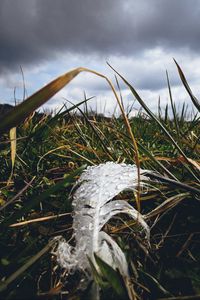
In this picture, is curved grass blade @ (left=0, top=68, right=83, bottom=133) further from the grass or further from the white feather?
the white feather

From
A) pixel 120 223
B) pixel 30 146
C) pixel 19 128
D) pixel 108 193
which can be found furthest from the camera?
pixel 19 128

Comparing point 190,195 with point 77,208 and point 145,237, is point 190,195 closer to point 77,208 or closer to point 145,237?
point 145,237

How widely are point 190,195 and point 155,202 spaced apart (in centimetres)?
13

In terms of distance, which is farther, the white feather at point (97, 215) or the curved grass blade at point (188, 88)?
the curved grass blade at point (188, 88)

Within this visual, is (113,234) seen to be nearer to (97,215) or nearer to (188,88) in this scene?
(97,215)

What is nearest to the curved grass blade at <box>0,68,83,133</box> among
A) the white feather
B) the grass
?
the grass

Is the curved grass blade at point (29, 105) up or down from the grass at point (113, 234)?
up

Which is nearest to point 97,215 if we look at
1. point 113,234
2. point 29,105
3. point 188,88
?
point 113,234

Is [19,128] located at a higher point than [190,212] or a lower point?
higher

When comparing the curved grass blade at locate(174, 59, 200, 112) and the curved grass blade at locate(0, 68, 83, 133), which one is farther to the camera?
the curved grass blade at locate(174, 59, 200, 112)

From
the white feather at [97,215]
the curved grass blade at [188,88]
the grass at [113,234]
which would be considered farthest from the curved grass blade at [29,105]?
the curved grass blade at [188,88]

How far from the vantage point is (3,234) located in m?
1.09

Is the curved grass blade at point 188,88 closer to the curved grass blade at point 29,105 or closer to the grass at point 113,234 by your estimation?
the grass at point 113,234

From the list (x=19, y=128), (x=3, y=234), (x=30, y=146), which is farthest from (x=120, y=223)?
(x=19, y=128)
